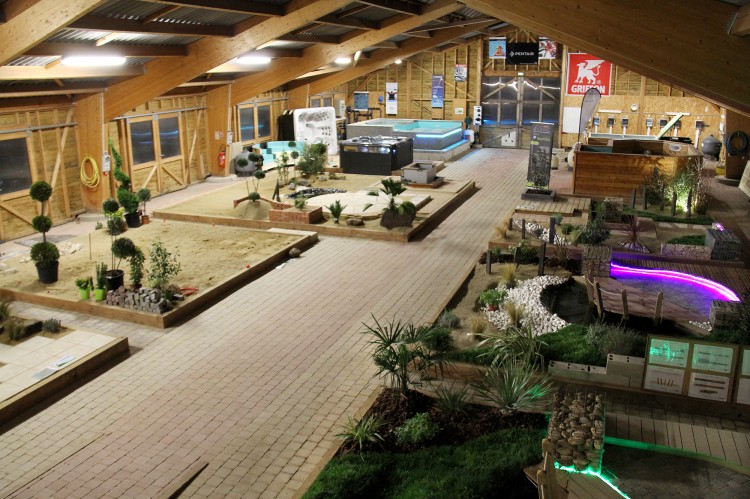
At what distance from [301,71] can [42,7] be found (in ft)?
45.0

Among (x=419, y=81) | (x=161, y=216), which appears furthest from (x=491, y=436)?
(x=419, y=81)

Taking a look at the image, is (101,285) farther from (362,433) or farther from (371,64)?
(371,64)

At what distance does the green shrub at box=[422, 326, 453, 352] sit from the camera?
8.57 meters

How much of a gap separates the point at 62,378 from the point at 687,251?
11096mm

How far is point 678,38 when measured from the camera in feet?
20.5

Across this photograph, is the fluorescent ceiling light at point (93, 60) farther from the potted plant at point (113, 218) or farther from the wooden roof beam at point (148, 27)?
the potted plant at point (113, 218)

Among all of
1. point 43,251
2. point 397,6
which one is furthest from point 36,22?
point 397,6

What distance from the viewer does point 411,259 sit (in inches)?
552

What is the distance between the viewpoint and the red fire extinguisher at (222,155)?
76.7 feet

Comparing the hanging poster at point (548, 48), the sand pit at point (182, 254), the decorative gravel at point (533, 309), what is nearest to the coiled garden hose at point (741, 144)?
the hanging poster at point (548, 48)

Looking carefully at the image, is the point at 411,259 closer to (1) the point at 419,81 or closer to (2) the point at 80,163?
(2) the point at 80,163

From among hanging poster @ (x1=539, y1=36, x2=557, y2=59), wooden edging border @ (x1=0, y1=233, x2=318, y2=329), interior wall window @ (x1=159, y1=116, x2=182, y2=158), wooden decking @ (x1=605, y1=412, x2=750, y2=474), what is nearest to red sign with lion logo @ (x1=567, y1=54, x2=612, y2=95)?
hanging poster @ (x1=539, y1=36, x2=557, y2=59)

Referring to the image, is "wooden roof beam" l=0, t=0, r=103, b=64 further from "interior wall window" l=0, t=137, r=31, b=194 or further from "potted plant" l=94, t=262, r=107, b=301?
"interior wall window" l=0, t=137, r=31, b=194

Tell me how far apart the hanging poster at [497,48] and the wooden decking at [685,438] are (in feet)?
89.3
